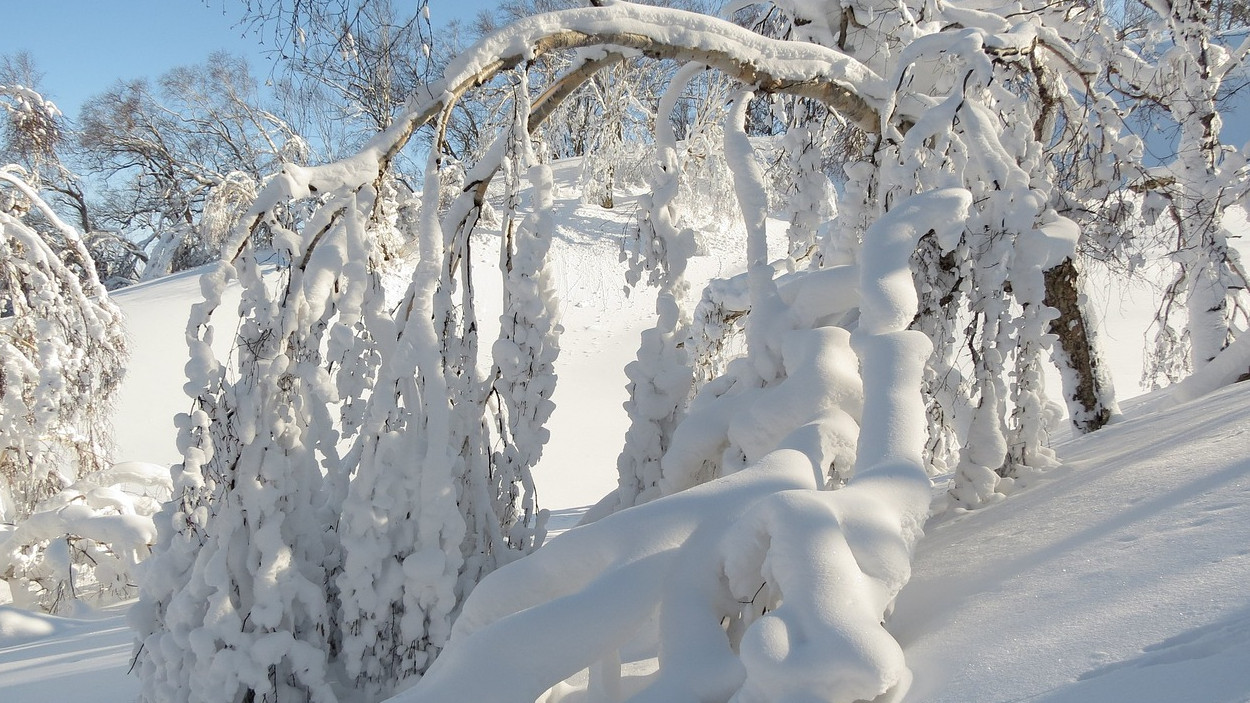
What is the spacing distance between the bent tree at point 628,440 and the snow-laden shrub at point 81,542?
432 cm

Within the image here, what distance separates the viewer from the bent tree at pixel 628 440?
199 centimetres

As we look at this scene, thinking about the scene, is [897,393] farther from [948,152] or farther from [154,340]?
[154,340]

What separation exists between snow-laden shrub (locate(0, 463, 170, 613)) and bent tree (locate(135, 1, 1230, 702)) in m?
4.32

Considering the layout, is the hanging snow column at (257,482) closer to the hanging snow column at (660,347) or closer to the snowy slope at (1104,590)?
the hanging snow column at (660,347)

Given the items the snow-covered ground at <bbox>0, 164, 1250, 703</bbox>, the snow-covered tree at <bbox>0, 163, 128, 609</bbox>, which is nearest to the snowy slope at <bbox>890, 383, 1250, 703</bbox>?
the snow-covered ground at <bbox>0, 164, 1250, 703</bbox>

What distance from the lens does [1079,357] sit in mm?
5406

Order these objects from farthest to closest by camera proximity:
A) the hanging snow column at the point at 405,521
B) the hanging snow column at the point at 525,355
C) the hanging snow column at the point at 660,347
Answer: the hanging snow column at the point at 660,347 < the hanging snow column at the point at 525,355 < the hanging snow column at the point at 405,521

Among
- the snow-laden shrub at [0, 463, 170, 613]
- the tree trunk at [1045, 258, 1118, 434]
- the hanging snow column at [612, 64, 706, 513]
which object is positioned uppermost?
the hanging snow column at [612, 64, 706, 513]

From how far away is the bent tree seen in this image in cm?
199

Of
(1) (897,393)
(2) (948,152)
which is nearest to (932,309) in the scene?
(2) (948,152)

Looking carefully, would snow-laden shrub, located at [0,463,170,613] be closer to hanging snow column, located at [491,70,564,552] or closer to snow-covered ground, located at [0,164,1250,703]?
snow-covered ground, located at [0,164,1250,703]

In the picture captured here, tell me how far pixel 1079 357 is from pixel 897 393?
12.5 ft

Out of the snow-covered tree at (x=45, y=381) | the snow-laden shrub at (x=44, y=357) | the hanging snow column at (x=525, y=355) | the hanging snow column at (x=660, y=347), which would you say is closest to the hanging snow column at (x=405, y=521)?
the hanging snow column at (x=525, y=355)

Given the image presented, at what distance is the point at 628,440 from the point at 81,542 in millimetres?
6562
